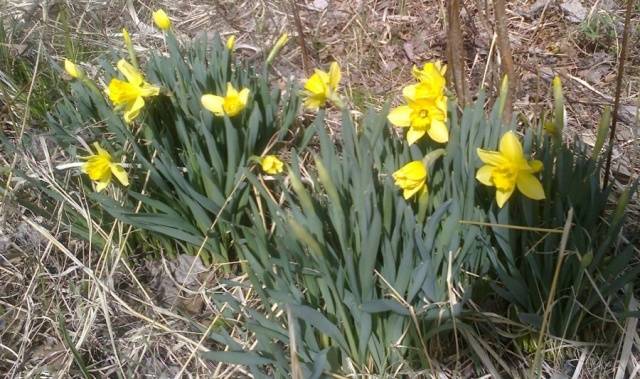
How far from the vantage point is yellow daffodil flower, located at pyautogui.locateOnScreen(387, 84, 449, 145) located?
1.51 meters

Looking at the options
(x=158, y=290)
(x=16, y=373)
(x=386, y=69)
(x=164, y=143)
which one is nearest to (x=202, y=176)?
(x=164, y=143)

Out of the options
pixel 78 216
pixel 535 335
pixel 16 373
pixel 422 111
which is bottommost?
pixel 16 373

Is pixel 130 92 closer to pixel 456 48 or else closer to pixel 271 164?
pixel 271 164

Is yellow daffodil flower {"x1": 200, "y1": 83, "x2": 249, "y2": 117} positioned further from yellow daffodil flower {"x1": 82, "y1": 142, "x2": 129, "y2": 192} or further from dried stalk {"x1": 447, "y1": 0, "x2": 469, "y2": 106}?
dried stalk {"x1": 447, "y1": 0, "x2": 469, "y2": 106}

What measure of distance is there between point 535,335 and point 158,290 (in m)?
1.08

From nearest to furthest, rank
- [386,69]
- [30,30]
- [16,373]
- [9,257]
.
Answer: [16,373] → [9,257] → [386,69] → [30,30]

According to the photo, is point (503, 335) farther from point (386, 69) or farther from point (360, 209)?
point (386, 69)

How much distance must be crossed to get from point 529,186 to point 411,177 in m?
0.24

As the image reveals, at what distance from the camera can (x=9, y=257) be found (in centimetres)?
213

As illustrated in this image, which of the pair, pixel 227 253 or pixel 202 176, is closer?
pixel 202 176

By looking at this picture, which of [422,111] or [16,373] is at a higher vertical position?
[422,111]

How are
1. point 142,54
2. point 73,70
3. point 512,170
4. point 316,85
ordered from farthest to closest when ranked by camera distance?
point 142,54 → point 73,70 → point 316,85 → point 512,170

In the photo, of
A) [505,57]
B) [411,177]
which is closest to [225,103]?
[411,177]

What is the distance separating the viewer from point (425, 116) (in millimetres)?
1527
